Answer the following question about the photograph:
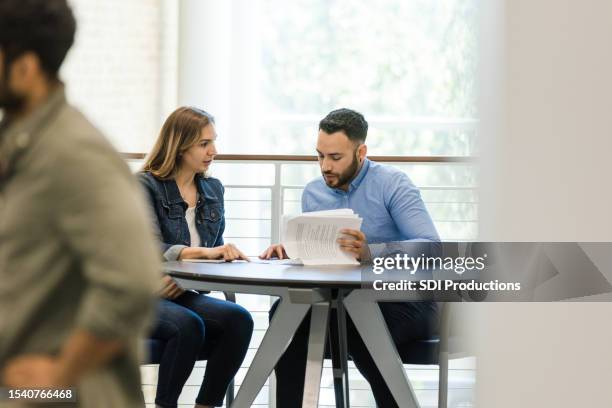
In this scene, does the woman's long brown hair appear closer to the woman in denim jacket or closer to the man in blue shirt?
the woman in denim jacket

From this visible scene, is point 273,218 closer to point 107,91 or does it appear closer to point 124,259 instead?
point 107,91

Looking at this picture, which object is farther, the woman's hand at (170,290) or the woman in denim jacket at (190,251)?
the woman's hand at (170,290)

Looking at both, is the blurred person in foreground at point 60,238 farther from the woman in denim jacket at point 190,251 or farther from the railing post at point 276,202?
the railing post at point 276,202

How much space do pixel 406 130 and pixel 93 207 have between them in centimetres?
484

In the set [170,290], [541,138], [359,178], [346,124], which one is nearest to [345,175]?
[359,178]

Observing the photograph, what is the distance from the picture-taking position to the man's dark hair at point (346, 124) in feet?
9.23

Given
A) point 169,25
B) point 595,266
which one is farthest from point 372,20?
point 595,266

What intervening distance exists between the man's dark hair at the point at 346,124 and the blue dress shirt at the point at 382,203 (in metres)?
0.10

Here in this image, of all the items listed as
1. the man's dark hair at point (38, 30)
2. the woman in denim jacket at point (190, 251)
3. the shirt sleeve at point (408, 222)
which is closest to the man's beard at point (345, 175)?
the shirt sleeve at point (408, 222)

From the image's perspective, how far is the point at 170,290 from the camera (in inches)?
105

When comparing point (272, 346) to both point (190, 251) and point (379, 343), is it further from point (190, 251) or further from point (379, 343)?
point (190, 251)

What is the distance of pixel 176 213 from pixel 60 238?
1.97 m

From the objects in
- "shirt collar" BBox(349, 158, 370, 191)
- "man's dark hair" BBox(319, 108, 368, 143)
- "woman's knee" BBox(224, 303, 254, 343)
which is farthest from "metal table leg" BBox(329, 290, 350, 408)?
"man's dark hair" BBox(319, 108, 368, 143)

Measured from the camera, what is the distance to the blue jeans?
2.50 meters
